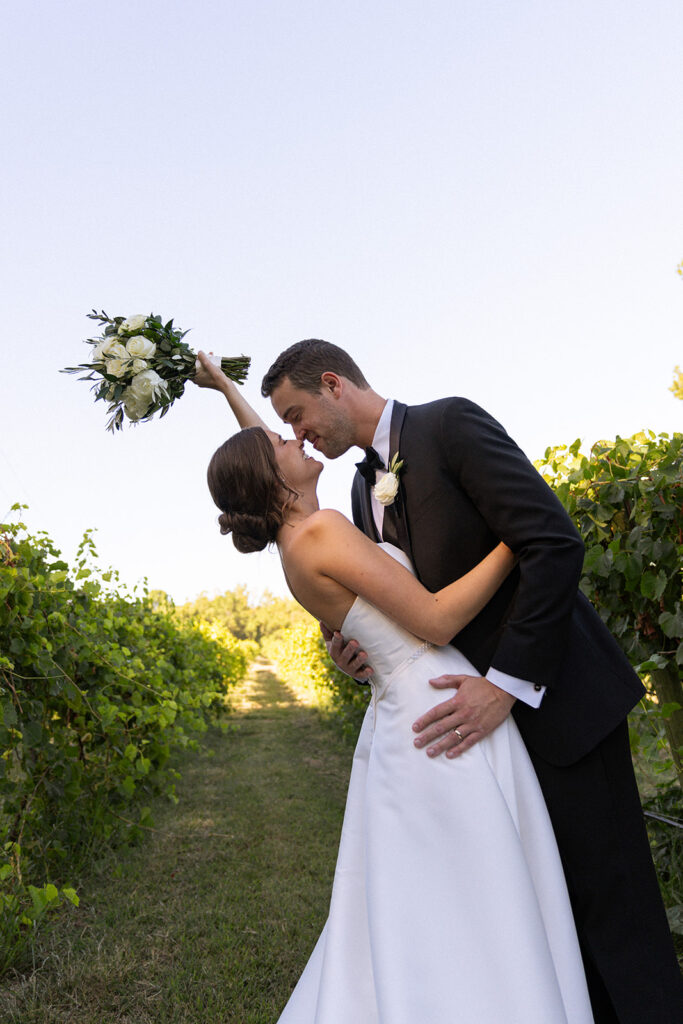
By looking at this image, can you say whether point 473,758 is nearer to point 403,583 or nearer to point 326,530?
point 403,583

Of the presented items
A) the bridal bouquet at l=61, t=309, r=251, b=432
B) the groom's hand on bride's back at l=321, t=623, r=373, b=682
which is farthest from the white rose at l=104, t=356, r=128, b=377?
the groom's hand on bride's back at l=321, t=623, r=373, b=682

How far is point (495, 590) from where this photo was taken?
2062 millimetres

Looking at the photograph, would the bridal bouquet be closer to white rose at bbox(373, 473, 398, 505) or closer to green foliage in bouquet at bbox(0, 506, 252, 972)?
white rose at bbox(373, 473, 398, 505)

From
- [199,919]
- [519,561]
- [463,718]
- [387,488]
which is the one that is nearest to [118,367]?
[387,488]

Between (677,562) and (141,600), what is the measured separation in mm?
6297

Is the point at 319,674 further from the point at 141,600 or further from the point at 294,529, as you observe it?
the point at 294,529

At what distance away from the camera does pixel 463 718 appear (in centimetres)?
195

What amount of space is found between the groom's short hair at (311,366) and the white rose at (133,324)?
20.1 inches

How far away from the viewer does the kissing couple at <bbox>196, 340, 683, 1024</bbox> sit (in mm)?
1771

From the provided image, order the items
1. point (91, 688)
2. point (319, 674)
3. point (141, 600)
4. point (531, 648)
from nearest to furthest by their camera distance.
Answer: point (531, 648), point (91, 688), point (141, 600), point (319, 674)

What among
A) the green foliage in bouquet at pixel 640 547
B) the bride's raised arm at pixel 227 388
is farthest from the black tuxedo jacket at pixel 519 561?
the green foliage in bouquet at pixel 640 547

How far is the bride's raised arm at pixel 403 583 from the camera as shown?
2.02m

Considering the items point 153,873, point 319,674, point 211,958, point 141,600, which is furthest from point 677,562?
point 319,674

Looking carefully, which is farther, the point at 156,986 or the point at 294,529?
Answer: the point at 156,986
